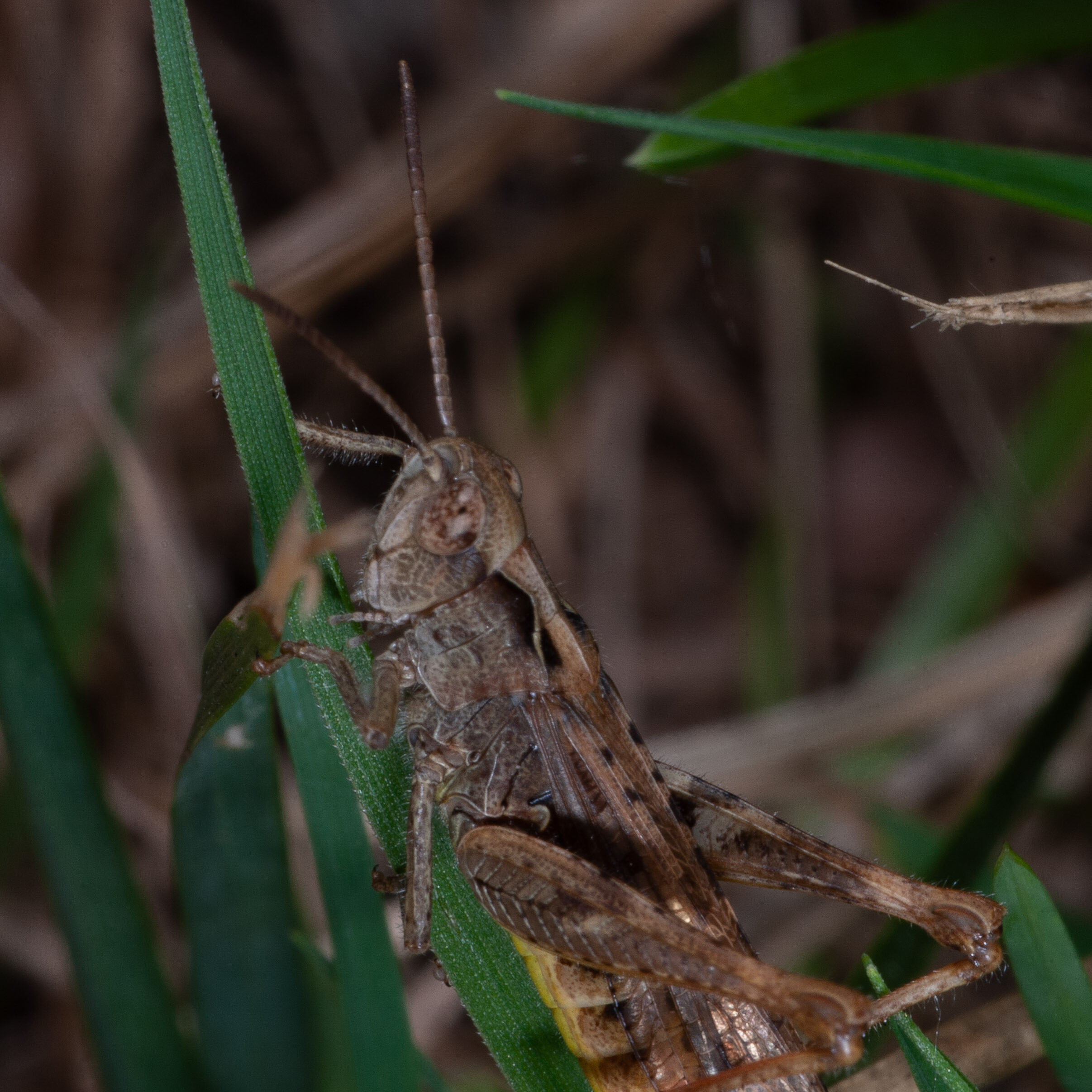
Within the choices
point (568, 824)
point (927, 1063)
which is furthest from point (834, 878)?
point (927, 1063)

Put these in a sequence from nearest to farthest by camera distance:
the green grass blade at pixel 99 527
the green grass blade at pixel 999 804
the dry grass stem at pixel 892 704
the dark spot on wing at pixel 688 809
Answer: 1. the green grass blade at pixel 999 804
2. the dark spot on wing at pixel 688 809
3. the green grass blade at pixel 99 527
4. the dry grass stem at pixel 892 704

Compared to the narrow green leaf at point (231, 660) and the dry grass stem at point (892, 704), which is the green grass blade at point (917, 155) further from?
the dry grass stem at point (892, 704)

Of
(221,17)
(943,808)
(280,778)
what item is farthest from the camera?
(221,17)

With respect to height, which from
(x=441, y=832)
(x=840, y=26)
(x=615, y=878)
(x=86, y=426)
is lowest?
(x=615, y=878)

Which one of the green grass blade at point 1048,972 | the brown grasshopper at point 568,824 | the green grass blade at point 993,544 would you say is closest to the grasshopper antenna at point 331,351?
the brown grasshopper at point 568,824

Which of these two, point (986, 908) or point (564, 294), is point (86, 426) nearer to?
point (564, 294)

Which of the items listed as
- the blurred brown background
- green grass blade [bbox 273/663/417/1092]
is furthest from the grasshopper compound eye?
the blurred brown background

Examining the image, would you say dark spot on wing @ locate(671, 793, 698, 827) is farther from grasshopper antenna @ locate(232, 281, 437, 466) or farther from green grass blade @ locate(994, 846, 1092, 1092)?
grasshopper antenna @ locate(232, 281, 437, 466)

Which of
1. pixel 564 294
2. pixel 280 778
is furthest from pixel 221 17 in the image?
pixel 280 778
